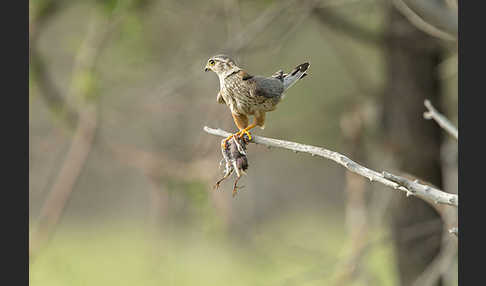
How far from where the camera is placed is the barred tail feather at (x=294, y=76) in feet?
5.72

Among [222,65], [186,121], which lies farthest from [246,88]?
[186,121]

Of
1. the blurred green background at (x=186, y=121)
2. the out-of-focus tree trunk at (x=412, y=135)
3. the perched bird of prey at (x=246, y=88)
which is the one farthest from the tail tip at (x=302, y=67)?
the out-of-focus tree trunk at (x=412, y=135)

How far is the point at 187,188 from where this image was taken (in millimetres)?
5137

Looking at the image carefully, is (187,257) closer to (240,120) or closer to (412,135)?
(412,135)

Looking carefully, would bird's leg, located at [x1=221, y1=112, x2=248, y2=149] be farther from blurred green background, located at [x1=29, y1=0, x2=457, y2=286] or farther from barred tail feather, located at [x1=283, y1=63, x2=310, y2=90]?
blurred green background, located at [x1=29, y1=0, x2=457, y2=286]

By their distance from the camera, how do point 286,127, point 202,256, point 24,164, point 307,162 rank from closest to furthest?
point 24,164 < point 286,127 < point 307,162 < point 202,256

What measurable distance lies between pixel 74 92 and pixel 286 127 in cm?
193

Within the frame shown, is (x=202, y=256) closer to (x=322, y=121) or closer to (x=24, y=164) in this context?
(x=322, y=121)

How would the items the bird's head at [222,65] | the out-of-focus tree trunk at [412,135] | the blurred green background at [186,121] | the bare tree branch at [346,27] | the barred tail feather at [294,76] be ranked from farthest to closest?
the out-of-focus tree trunk at [412,135]
the bare tree branch at [346,27]
the blurred green background at [186,121]
the bird's head at [222,65]
the barred tail feather at [294,76]

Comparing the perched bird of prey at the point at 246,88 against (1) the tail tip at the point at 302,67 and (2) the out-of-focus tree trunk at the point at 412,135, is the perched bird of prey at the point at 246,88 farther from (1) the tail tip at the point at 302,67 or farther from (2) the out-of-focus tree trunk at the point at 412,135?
(2) the out-of-focus tree trunk at the point at 412,135

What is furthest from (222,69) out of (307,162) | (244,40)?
(307,162)

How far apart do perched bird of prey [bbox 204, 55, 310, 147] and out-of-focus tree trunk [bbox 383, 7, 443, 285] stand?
3.26 meters

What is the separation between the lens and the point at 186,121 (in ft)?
19.4

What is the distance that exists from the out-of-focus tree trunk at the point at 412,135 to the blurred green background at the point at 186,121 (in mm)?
182
